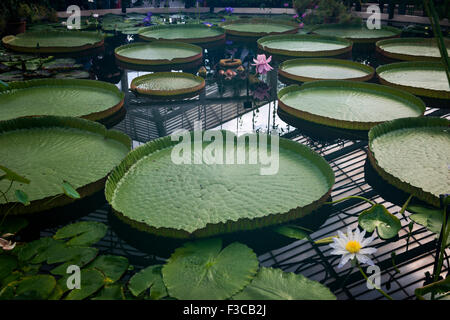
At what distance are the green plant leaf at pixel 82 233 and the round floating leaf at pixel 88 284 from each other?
211 mm

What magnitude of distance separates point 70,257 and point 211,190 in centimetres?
70

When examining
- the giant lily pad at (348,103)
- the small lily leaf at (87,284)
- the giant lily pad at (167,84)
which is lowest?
the small lily leaf at (87,284)

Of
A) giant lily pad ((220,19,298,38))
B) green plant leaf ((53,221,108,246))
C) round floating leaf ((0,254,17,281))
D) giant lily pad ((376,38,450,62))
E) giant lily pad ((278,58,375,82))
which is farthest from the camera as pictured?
giant lily pad ((220,19,298,38))

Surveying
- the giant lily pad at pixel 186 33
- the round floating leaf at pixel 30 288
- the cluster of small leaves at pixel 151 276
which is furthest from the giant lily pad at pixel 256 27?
the round floating leaf at pixel 30 288

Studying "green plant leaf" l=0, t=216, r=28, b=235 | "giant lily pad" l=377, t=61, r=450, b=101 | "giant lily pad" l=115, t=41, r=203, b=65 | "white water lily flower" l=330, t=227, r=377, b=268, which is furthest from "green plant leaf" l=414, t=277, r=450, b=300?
"giant lily pad" l=115, t=41, r=203, b=65

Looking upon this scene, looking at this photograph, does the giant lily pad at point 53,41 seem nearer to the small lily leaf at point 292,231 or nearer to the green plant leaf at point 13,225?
the green plant leaf at point 13,225

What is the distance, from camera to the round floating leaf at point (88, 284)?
1.15 m

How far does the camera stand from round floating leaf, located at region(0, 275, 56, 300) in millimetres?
1125

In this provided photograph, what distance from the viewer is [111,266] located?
1.32m

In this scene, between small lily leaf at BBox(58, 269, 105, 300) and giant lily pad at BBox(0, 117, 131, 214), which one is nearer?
small lily leaf at BBox(58, 269, 105, 300)

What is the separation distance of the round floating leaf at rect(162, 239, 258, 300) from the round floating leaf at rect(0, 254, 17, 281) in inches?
21.9

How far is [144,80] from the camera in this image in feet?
11.3

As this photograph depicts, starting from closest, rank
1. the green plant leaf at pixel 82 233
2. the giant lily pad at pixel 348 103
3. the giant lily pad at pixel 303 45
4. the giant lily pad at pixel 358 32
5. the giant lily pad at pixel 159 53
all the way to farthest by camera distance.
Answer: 1. the green plant leaf at pixel 82 233
2. the giant lily pad at pixel 348 103
3. the giant lily pad at pixel 159 53
4. the giant lily pad at pixel 303 45
5. the giant lily pad at pixel 358 32

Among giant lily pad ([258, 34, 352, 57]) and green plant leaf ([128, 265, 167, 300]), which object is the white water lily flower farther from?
giant lily pad ([258, 34, 352, 57])
